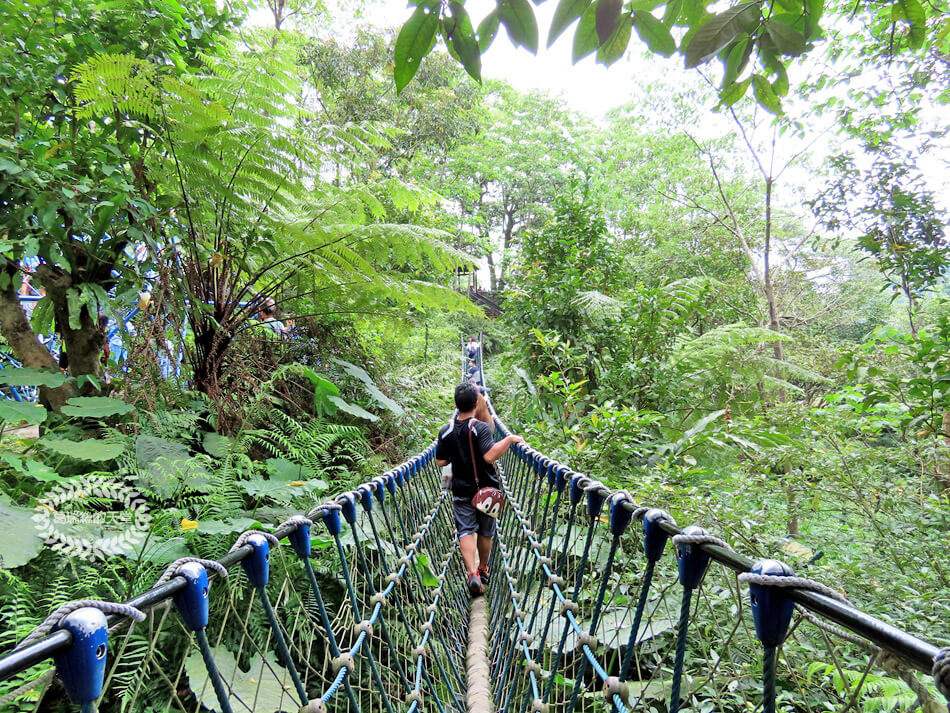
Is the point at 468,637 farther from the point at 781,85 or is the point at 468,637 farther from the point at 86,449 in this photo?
the point at 781,85

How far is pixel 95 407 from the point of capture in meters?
1.51

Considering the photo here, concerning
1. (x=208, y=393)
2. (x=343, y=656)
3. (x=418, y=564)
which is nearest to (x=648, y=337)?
(x=418, y=564)

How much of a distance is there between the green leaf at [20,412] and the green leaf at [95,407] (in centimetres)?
13

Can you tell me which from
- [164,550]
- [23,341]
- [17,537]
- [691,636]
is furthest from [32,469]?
[691,636]

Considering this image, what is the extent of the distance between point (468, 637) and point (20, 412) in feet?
4.97

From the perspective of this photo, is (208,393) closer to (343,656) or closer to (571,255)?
(343,656)

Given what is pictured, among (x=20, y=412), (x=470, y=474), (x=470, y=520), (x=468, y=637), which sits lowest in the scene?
(x=468, y=637)

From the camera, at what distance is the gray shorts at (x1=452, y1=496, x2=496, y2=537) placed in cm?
191

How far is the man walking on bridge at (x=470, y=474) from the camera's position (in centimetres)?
188

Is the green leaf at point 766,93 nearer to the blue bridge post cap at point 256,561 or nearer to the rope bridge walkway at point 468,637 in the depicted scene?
the rope bridge walkway at point 468,637

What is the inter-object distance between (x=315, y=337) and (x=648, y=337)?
216 cm

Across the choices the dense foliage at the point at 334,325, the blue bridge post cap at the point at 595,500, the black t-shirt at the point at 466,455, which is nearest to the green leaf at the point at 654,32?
the dense foliage at the point at 334,325

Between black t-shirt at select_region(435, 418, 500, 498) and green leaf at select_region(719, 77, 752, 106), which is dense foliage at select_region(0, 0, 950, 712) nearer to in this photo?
green leaf at select_region(719, 77, 752, 106)

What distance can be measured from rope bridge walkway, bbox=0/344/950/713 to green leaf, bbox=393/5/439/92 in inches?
24.9
